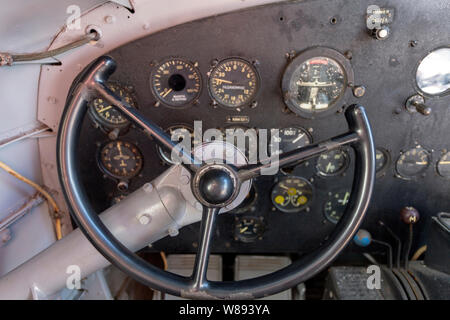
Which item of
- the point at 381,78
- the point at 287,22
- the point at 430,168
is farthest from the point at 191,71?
the point at 430,168

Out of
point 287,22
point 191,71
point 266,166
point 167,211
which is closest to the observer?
point 266,166

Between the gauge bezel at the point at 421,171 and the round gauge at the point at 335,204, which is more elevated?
the gauge bezel at the point at 421,171

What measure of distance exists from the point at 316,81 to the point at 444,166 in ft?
2.52

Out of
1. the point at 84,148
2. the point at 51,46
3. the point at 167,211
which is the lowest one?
the point at 167,211

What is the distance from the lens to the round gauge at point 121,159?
1706 millimetres

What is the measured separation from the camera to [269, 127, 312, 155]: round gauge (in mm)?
1657

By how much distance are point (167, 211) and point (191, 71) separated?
646 millimetres

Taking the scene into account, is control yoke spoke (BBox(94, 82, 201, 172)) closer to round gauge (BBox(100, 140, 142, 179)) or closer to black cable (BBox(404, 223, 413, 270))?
round gauge (BBox(100, 140, 142, 179))

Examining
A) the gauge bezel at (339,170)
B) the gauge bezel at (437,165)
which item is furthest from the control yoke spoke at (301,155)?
the gauge bezel at (437,165)

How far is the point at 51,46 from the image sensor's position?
1.49 meters

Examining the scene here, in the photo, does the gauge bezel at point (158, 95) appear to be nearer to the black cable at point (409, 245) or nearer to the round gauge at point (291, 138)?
the round gauge at point (291, 138)

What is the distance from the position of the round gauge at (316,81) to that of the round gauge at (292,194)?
1.12 ft
